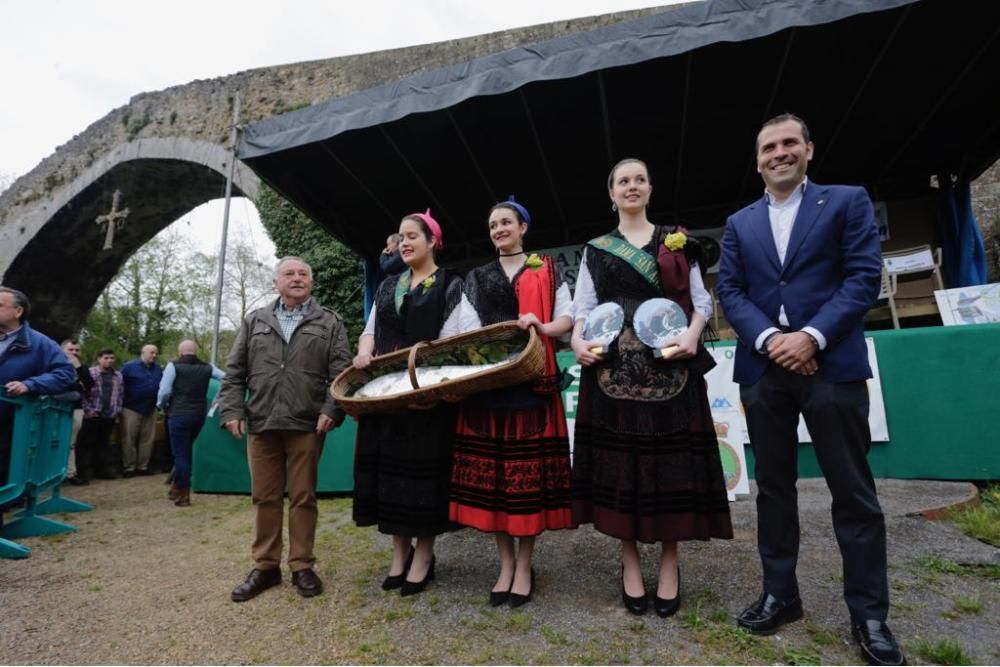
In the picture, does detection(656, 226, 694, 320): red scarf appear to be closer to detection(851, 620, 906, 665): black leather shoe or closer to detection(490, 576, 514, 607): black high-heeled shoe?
detection(851, 620, 906, 665): black leather shoe

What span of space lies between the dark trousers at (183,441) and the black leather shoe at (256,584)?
3400 mm

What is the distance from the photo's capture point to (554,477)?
7.45 feet

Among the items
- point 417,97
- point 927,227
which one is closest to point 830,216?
point 417,97

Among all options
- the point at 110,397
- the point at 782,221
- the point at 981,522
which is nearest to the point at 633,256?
the point at 782,221

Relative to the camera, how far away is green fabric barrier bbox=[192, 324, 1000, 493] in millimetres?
3830

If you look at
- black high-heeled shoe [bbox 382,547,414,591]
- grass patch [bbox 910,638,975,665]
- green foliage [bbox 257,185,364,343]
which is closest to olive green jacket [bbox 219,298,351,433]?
black high-heeled shoe [bbox 382,547,414,591]

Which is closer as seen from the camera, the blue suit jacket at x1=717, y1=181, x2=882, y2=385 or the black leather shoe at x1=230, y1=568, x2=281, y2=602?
the blue suit jacket at x1=717, y1=181, x2=882, y2=385

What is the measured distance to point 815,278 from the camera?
6.02 feet

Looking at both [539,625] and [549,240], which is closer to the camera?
[539,625]

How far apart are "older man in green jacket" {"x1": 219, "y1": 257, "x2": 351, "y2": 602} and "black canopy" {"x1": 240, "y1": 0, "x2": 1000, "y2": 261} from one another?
324 cm

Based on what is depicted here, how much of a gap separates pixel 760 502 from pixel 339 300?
9.01 m

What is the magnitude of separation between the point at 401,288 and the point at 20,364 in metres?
3.43

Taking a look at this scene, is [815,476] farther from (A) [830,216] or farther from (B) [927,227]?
(B) [927,227]

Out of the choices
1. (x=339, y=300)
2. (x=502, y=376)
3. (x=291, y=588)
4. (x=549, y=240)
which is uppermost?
(x=549, y=240)
